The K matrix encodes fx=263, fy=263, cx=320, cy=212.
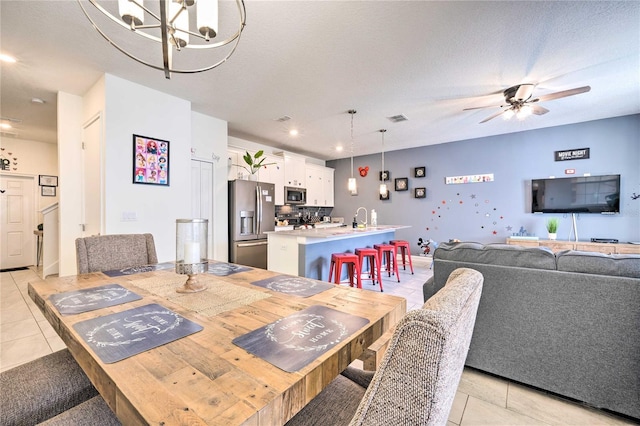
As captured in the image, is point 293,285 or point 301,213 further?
point 301,213

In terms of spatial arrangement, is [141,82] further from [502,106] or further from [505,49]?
[502,106]

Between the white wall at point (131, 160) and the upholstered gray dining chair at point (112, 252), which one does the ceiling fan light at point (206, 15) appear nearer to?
the upholstered gray dining chair at point (112, 252)

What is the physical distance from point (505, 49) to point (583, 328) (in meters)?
2.43

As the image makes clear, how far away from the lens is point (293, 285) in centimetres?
146

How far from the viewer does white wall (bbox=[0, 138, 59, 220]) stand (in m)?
5.25

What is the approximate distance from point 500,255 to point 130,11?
2598mm

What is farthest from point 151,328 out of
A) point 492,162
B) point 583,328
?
point 492,162

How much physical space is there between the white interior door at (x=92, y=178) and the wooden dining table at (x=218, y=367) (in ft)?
7.28

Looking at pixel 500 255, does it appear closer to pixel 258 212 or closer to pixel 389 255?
pixel 389 255

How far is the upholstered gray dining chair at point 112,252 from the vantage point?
1.76 meters

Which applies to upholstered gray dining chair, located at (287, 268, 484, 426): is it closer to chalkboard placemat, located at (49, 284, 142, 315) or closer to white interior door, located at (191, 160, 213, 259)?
chalkboard placemat, located at (49, 284, 142, 315)

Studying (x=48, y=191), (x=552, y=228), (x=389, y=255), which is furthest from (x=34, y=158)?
(x=552, y=228)

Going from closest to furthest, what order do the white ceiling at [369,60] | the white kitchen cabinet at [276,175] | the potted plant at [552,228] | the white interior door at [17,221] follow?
the white ceiling at [369,60] → the potted plant at [552,228] → the white interior door at [17,221] → the white kitchen cabinet at [276,175]

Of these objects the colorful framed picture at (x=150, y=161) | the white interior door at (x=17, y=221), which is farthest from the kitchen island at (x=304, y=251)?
the white interior door at (x=17, y=221)
